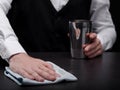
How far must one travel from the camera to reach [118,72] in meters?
1.19

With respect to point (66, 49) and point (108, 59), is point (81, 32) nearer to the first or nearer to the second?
point (108, 59)

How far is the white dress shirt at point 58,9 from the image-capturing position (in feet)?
4.33

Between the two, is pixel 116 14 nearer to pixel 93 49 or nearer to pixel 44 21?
pixel 44 21

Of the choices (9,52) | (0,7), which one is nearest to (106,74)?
(9,52)

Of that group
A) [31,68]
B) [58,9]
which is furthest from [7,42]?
[58,9]

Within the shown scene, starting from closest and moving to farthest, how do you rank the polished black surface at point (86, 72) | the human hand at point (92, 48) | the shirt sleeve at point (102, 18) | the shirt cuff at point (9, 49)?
the polished black surface at point (86, 72), the shirt cuff at point (9, 49), the human hand at point (92, 48), the shirt sleeve at point (102, 18)

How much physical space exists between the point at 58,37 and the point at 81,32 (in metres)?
0.39

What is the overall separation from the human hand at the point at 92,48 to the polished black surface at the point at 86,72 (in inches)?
0.9

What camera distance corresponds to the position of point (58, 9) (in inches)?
68.4

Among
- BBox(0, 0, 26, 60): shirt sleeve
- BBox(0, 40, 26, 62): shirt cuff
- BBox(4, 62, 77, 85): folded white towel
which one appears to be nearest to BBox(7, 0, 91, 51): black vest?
BBox(0, 0, 26, 60): shirt sleeve

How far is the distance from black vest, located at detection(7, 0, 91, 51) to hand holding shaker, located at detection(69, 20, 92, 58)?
1.16 ft

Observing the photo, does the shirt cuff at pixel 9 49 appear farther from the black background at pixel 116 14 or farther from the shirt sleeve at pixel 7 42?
the black background at pixel 116 14

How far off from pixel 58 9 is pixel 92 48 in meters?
0.37

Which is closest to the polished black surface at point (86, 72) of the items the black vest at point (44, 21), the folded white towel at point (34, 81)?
the folded white towel at point (34, 81)
